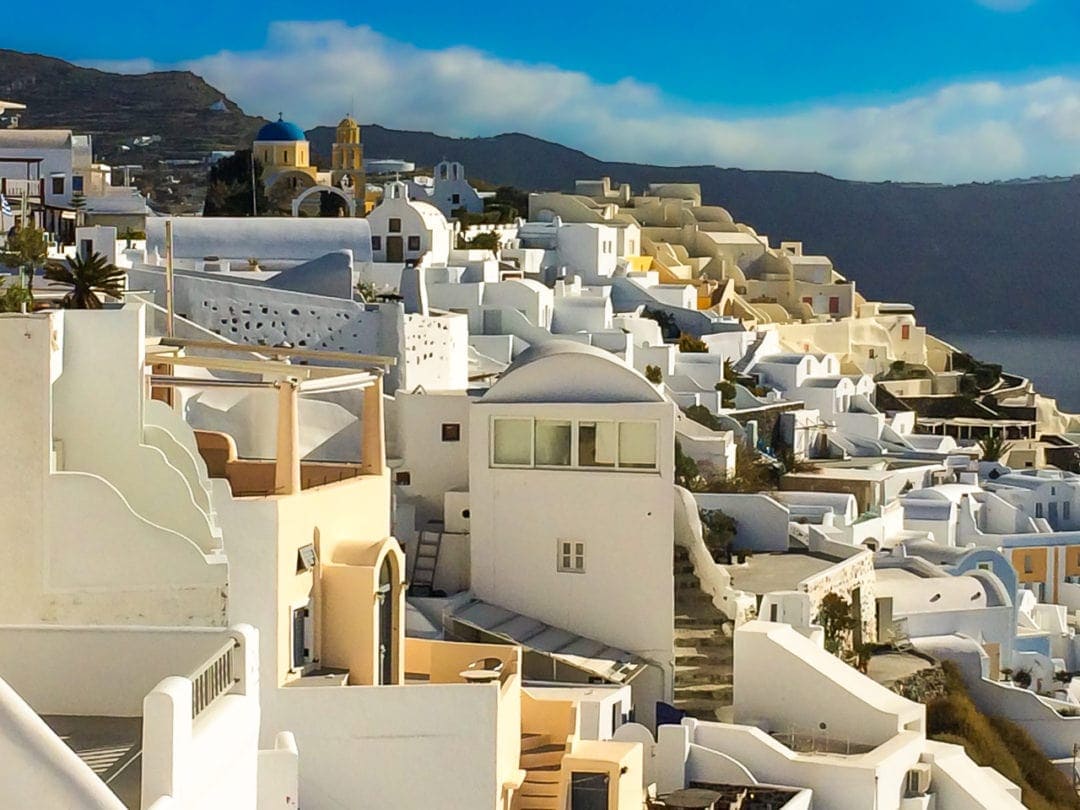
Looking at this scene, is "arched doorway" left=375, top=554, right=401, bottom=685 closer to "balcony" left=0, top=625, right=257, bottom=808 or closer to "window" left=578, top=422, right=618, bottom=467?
"window" left=578, top=422, right=618, bottom=467

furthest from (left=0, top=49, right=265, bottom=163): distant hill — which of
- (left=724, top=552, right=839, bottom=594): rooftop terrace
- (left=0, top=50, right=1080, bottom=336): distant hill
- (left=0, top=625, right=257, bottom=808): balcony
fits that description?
(left=0, top=625, right=257, bottom=808): balcony

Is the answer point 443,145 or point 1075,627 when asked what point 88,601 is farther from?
point 443,145

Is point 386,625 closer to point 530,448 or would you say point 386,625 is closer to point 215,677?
point 530,448

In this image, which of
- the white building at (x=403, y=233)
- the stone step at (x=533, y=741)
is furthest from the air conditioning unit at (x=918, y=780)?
the white building at (x=403, y=233)

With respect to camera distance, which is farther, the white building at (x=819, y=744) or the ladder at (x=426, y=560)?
the ladder at (x=426, y=560)

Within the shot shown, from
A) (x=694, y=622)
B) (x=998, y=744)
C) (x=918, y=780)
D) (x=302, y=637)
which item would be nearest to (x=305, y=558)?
(x=302, y=637)

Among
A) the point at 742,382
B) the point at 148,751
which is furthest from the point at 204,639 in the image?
the point at 742,382

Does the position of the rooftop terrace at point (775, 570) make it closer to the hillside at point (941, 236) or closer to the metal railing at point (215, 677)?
the metal railing at point (215, 677)

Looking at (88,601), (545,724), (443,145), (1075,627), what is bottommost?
(1075,627)
